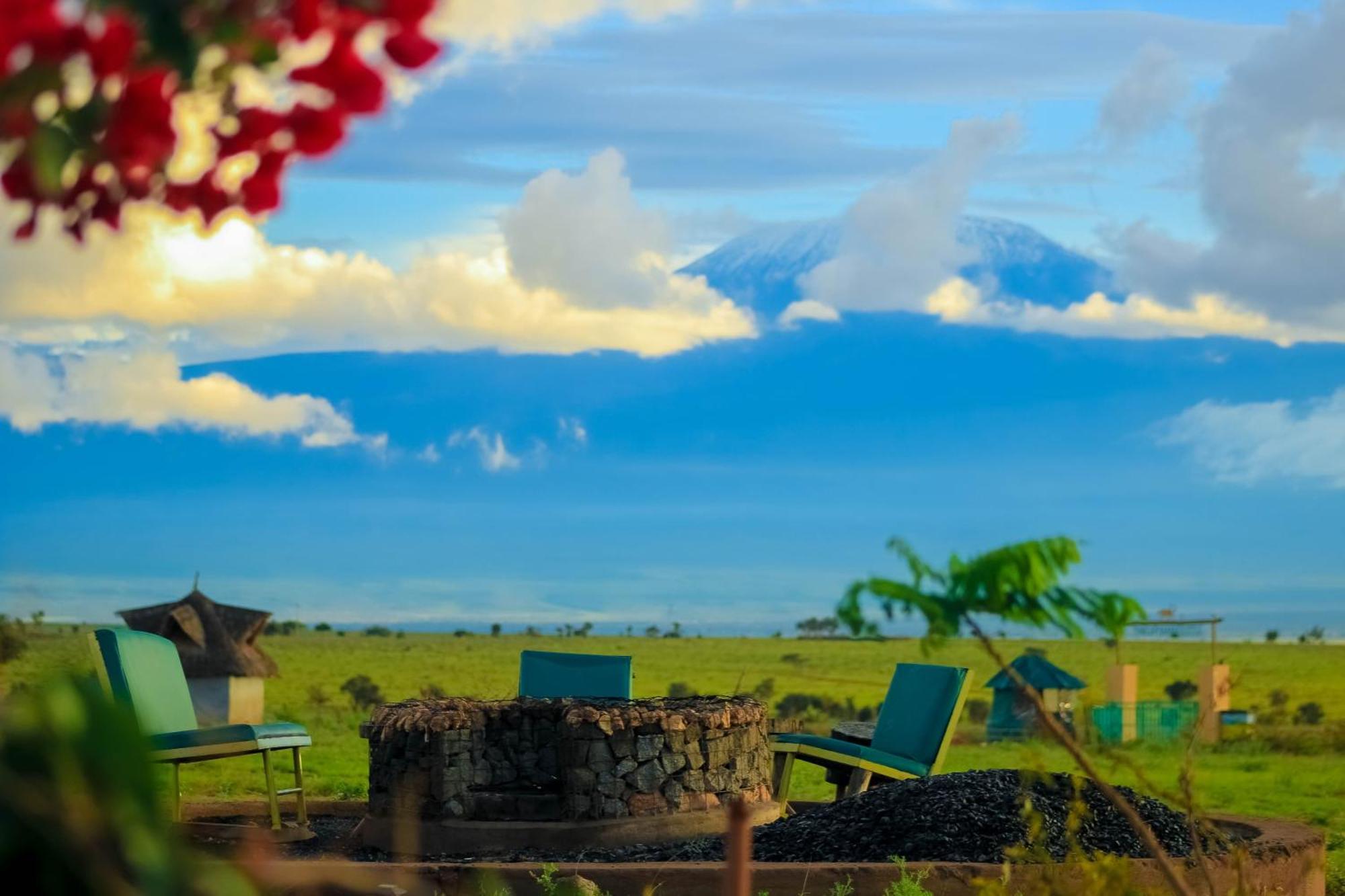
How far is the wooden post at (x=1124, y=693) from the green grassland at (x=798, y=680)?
2.66 ft

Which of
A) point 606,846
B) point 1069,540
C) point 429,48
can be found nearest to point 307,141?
point 429,48

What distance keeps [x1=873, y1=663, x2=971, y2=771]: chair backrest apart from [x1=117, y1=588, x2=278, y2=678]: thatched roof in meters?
16.2

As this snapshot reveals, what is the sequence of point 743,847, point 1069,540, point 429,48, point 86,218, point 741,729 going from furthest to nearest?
point 741,729, point 1069,540, point 86,218, point 429,48, point 743,847

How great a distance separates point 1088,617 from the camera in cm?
210

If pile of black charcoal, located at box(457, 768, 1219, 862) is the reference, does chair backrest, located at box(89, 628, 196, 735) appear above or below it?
above

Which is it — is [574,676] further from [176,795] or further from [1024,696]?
[1024,696]

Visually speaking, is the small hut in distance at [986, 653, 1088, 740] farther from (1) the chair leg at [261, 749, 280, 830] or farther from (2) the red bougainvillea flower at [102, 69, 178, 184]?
(2) the red bougainvillea flower at [102, 69, 178, 184]

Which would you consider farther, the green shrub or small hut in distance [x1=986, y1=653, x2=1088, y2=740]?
small hut in distance [x1=986, y1=653, x2=1088, y2=740]

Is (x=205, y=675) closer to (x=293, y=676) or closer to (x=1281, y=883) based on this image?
(x=293, y=676)

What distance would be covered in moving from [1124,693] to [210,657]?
44.1 feet

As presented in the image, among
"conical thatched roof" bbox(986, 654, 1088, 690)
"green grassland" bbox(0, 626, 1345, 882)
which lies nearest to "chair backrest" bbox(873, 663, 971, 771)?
"green grassland" bbox(0, 626, 1345, 882)

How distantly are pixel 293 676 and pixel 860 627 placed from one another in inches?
1451

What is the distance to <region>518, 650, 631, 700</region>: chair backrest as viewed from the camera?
316 inches

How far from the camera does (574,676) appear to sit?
820 centimetres
